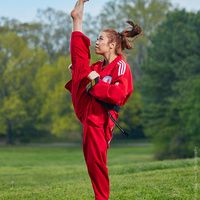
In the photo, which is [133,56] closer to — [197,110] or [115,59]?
[197,110]

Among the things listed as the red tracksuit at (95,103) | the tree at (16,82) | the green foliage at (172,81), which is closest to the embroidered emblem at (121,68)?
the red tracksuit at (95,103)

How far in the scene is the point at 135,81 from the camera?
69.2 meters

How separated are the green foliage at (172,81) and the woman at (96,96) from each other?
43.0 m

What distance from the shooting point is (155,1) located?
77812mm

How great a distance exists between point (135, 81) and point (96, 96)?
63.3m

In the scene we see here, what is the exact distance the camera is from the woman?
6008 mm

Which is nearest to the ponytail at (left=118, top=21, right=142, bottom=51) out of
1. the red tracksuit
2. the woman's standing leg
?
the red tracksuit

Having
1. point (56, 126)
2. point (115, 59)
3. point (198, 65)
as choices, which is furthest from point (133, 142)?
point (115, 59)

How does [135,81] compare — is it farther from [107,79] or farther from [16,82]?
[107,79]

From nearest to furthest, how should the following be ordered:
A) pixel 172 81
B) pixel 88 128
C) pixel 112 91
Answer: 1. pixel 112 91
2. pixel 88 128
3. pixel 172 81

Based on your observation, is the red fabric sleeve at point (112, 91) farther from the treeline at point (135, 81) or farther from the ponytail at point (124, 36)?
the treeline at point (135, 81)

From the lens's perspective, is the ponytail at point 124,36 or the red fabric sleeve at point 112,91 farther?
the ponytail at point 124,36

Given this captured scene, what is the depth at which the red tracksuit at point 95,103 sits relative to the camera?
239 inches

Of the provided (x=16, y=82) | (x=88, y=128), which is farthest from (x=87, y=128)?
(x=16, y=82)
